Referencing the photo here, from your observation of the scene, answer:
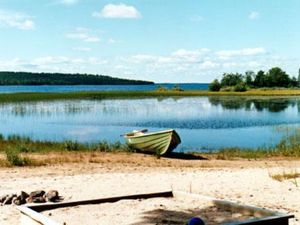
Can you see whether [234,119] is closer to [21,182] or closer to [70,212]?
[21,182]

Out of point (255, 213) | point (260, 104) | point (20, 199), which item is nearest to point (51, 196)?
point (20, 199)

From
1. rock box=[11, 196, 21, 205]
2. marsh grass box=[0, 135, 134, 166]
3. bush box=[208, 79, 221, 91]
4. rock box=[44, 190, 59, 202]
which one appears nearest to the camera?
rock box=[11, 196, 21, 205]

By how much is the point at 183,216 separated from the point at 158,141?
12938 millimetres

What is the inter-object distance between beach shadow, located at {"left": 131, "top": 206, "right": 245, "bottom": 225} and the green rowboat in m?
12.2

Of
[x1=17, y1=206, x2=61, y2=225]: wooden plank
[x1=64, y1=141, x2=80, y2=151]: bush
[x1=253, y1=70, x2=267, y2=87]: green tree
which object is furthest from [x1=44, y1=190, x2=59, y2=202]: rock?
[x1=253, y1=70, x2=267, y2=87]: green tree

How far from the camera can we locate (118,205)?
29.2 feet

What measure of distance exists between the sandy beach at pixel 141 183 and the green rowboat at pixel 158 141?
3986mm

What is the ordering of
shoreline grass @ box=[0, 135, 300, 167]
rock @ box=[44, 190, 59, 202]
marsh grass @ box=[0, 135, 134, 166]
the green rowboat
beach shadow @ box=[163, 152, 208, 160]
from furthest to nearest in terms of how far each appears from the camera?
the green rowboat, beach shadow @ box=[163, 152, 208, 160], shoreline grass @ box=[0, 135, 300, 167], marsh grass @ box=[0, 135, 134, 166], rock @ box=[44, 190, 59, 202]

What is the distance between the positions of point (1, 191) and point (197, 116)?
3180cm

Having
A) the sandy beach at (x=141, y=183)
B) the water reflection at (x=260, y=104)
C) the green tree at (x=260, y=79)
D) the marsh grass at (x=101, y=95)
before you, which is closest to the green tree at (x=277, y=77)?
the green tree at (x=260, y=79)

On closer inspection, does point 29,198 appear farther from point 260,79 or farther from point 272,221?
point 260,79

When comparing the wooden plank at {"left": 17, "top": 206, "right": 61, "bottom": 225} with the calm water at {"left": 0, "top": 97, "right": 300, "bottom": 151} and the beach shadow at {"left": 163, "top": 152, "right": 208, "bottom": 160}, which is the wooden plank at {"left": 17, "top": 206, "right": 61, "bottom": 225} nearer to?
the beach shadow at {"left": 163, "top": 152, "right": 208, "bottom": 160}

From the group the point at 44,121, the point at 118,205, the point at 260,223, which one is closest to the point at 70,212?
the point at 118,205

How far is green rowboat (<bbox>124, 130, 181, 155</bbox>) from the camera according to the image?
20969mm
